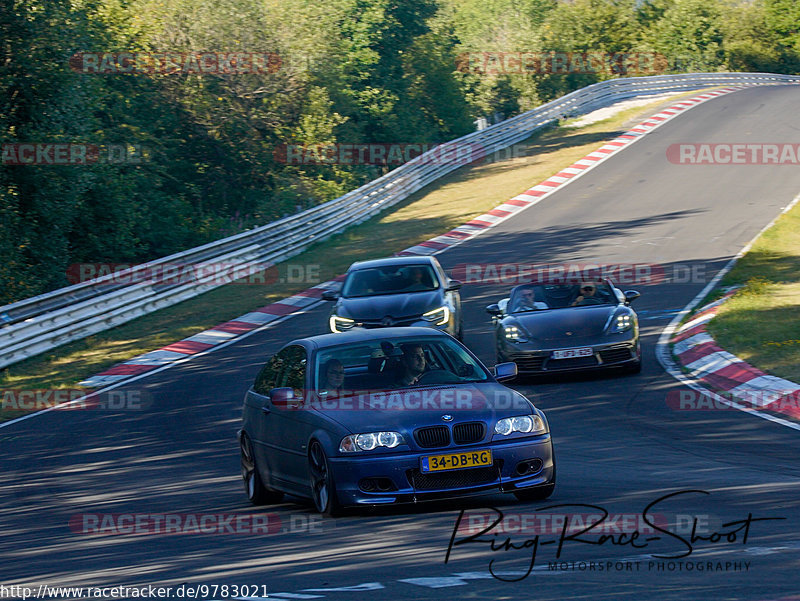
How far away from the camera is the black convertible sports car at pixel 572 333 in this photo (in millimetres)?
13859

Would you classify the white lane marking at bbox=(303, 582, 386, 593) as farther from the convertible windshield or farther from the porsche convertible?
the convertible windshield

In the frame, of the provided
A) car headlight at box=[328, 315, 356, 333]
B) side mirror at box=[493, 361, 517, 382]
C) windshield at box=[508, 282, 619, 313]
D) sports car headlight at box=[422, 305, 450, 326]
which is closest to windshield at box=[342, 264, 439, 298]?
car headlight at box=[328, 315, 356, 333]

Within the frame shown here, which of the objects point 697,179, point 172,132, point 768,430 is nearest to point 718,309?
point 768,430

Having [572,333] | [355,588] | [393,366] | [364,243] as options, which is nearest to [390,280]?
[572,333]

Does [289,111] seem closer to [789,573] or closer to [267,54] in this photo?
[267,54]

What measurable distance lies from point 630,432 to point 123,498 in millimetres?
5126

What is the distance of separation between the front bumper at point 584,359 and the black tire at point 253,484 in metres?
5.55

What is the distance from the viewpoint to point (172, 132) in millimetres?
37031

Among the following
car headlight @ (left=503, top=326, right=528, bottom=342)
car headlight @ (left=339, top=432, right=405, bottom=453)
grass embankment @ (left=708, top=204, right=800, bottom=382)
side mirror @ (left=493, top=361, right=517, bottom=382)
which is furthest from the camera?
car headlight @ (left=503, top=326, right=528, bottom=342)

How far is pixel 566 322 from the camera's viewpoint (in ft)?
47.0

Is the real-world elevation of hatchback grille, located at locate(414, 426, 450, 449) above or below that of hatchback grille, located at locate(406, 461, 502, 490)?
above

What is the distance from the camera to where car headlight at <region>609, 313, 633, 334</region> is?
46.1 feet

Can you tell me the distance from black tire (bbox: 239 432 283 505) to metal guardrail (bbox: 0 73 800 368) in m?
10.3

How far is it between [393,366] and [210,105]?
30.4 meters
